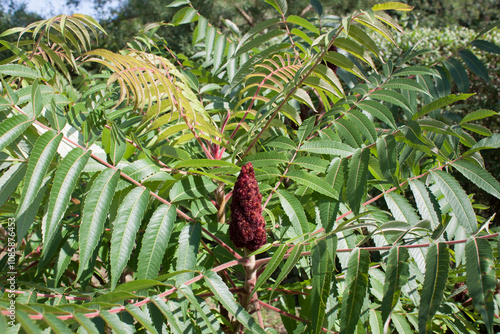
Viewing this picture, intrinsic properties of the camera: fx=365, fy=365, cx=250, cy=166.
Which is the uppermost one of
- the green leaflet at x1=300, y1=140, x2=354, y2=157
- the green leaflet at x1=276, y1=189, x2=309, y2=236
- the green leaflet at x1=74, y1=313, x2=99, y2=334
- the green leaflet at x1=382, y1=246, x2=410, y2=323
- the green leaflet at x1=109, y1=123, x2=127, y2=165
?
the green leaflet at x1=109, y1=123, x2=127, y2=165

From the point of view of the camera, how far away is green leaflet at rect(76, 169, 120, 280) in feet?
3.92

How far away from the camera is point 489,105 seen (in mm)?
6039

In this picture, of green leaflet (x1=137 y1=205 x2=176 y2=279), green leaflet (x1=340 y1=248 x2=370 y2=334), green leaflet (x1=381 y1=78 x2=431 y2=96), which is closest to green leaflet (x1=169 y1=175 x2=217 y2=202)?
green leaflet (x1=137 y1=205 x2=176 y2=279)

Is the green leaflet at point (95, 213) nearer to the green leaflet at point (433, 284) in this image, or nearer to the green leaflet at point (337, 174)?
the green leaflet at point (337, 174)

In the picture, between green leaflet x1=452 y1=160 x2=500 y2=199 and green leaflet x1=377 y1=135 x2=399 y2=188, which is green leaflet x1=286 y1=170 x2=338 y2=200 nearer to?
green leaflet x1=377 y1=135 x2=399 y2=188

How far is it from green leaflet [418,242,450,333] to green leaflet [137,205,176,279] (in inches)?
35.1

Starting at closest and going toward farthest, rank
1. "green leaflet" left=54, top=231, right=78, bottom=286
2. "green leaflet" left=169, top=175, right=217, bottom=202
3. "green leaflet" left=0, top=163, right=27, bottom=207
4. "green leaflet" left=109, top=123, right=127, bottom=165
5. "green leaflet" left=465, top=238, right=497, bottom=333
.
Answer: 1. "green leaflet" left=465, top=238, right=497, bottom=333
2. "green leaflet" left=0, top=163, right=27, bottom=207
3. "green leaflet" left=109, top=123, right=127, bottom=165
4. "green leaflet" left=169, top=175, right=217, bottom=202
5. "green leaflet" left=54, top=231, right=78, bottom=286

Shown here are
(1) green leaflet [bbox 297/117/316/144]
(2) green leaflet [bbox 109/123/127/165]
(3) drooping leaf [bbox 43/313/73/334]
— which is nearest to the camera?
(3) drooping leaf [bbox 43/313/73/334]

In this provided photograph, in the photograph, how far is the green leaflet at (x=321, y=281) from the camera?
49.9 inches

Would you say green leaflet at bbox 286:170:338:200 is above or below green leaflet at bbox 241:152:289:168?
below

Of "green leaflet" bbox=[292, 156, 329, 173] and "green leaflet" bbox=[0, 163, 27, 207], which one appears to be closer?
"green leaflet" bbox=[0, 163, 27, 207]

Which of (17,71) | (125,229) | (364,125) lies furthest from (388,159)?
(17,71)

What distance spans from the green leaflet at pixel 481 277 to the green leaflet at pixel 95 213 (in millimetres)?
1193

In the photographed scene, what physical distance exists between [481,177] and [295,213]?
29.6 inches
